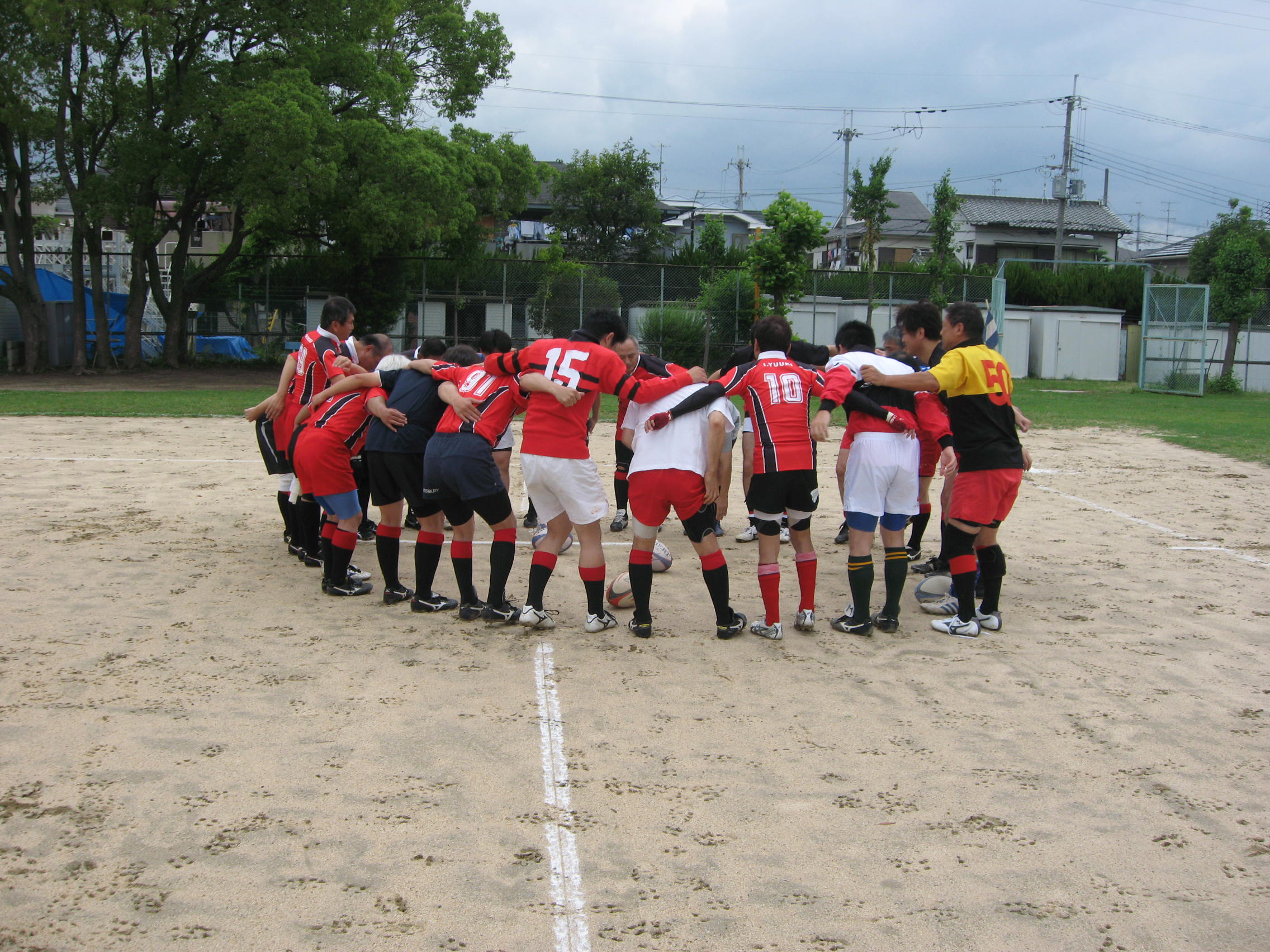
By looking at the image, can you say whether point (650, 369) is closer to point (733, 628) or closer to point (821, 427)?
point (821, 427)

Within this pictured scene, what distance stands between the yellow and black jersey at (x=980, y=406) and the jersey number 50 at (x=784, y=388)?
0.86 metres

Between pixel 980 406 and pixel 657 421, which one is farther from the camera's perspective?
pixel 980 406

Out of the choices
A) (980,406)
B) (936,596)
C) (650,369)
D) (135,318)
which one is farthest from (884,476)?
(135,318)

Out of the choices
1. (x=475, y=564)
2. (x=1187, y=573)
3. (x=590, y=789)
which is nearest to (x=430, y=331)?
(x=475, y=564)

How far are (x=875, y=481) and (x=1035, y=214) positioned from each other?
56.2 meters

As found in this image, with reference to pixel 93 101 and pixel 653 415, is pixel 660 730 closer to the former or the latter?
pixel 653 415

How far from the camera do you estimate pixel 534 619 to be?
6.25 m

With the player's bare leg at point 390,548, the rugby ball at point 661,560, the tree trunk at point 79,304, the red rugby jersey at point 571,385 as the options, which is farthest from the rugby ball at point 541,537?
the tree trunk at point 79,304

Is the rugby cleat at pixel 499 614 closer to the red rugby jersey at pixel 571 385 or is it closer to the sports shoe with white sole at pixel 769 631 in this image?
the red rugby jersey at pixel 571 385

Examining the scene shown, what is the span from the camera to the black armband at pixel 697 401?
580 cm

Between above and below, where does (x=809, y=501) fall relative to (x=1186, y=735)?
above

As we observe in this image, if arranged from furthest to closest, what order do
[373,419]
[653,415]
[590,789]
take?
1. [373,419]
2. [653,415]
3. [590,789]

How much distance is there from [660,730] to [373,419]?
3053 millimetres

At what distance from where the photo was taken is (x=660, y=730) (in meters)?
4.74
